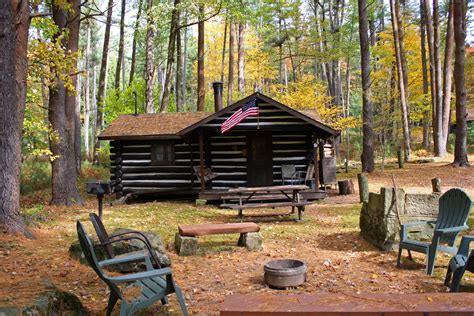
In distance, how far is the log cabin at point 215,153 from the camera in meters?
15.0

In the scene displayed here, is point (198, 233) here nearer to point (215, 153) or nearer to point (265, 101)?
point (265, 101)

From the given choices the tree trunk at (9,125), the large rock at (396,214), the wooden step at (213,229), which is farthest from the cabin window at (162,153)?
the large rock at (396,214)

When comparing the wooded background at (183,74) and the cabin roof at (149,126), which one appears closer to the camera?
the wooded background at (183,74)

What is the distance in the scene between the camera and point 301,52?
99.7 ft

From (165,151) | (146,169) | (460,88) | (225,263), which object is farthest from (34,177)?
(460,88)

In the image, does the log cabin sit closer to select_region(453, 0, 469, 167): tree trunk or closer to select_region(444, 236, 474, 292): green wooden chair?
select_region(453, 0, 469, 167): tree trunk

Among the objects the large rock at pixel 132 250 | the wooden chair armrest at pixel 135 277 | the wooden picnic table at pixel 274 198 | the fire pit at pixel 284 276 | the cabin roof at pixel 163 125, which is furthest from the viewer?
the cabin roof at pixel 163 125

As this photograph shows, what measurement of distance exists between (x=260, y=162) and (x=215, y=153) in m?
1.79

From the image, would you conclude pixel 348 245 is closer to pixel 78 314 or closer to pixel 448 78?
pixel 78 314

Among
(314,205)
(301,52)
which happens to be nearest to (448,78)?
(301,52)

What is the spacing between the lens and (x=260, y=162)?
634 inches

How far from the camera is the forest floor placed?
547cm

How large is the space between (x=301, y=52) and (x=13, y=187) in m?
25.4

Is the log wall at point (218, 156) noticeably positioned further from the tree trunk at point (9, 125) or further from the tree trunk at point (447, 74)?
the tree trunk at point (447, 74)
